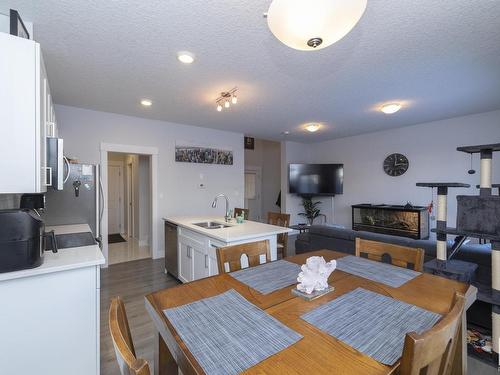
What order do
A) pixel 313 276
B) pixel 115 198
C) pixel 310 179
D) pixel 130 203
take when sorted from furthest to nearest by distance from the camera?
pixel 115 198 → pixel 310 179 → pixel 130 203 → pixel 313 276

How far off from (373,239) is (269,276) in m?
1.89

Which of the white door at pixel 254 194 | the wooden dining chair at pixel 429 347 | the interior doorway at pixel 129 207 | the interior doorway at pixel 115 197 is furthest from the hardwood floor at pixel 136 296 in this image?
the white door at pixel 254 194

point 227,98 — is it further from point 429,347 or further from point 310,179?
point 310,179

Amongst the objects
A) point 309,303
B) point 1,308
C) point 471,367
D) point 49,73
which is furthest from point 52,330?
point 471,367

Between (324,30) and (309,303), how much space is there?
3.90 feet

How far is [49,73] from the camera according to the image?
2.61 m

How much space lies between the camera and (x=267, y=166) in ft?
26.7

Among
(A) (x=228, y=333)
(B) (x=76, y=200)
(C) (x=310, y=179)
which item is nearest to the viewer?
(A) (x=228, y=333)

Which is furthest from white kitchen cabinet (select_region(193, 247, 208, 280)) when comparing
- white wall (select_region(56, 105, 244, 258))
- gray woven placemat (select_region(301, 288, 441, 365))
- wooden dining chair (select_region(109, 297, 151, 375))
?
white wall (select_region(56, 105, 244, 258))

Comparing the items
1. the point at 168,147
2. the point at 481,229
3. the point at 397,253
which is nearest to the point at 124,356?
the point at 397,253

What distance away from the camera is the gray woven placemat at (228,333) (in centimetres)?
72

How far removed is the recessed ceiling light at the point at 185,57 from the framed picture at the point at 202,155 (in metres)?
2.53

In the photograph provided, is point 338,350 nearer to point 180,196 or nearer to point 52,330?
point 52,330

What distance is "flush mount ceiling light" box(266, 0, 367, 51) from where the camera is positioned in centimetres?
92
